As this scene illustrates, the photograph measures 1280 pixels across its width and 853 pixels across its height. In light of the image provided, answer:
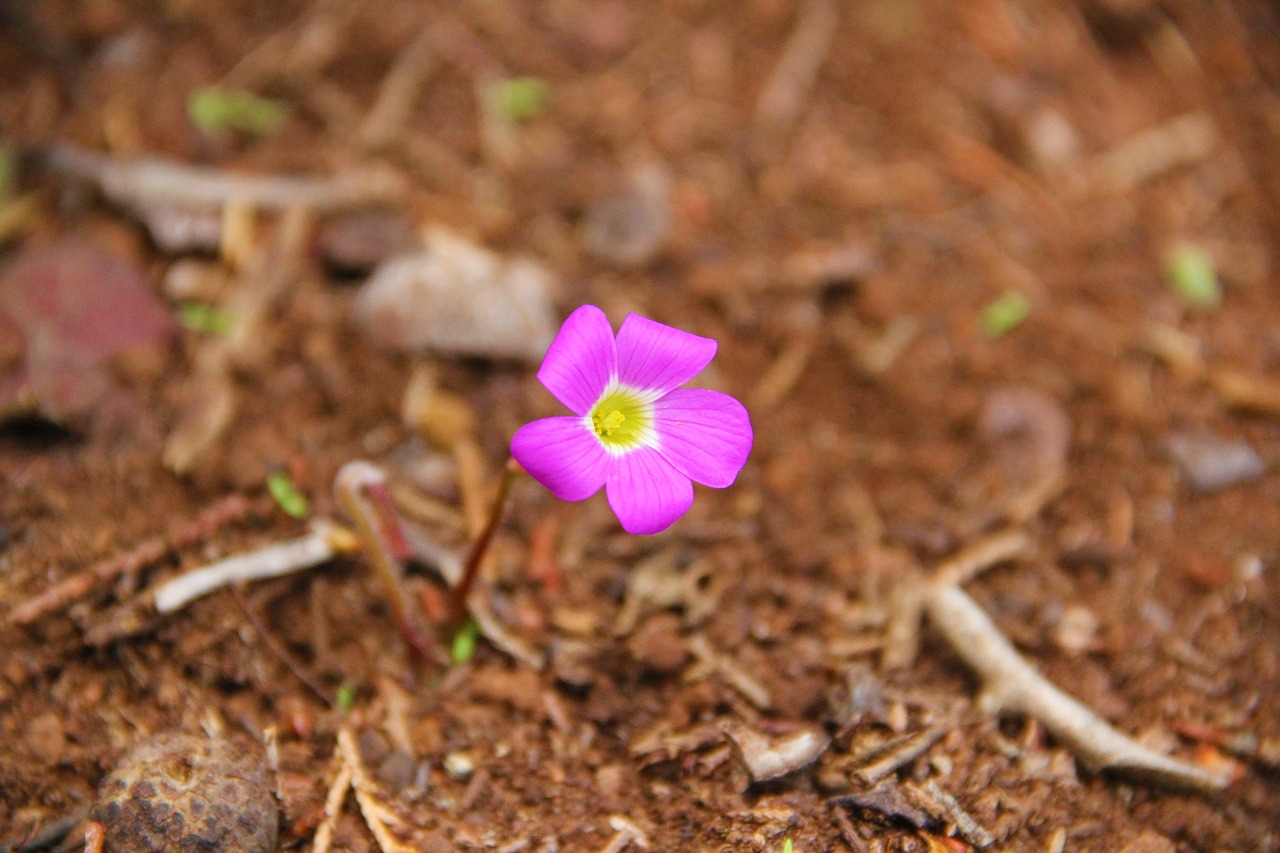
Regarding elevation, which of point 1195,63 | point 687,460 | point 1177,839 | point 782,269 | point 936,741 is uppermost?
point 1195,63

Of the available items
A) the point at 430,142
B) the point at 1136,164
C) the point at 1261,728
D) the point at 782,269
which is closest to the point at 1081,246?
the point at 1136,164

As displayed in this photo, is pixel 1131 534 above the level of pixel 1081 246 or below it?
below

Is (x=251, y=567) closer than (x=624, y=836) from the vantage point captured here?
No

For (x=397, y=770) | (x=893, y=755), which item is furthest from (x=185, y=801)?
(x=893, y=755)

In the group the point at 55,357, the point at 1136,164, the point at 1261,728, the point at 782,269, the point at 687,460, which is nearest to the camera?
the point at 687,460

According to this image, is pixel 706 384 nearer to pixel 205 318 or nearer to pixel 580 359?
pixel 580 359

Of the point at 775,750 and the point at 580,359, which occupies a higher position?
the point at 580,359

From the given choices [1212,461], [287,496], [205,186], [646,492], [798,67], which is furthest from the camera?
[798,67]

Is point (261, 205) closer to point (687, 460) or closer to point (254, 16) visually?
point (254, 16)
